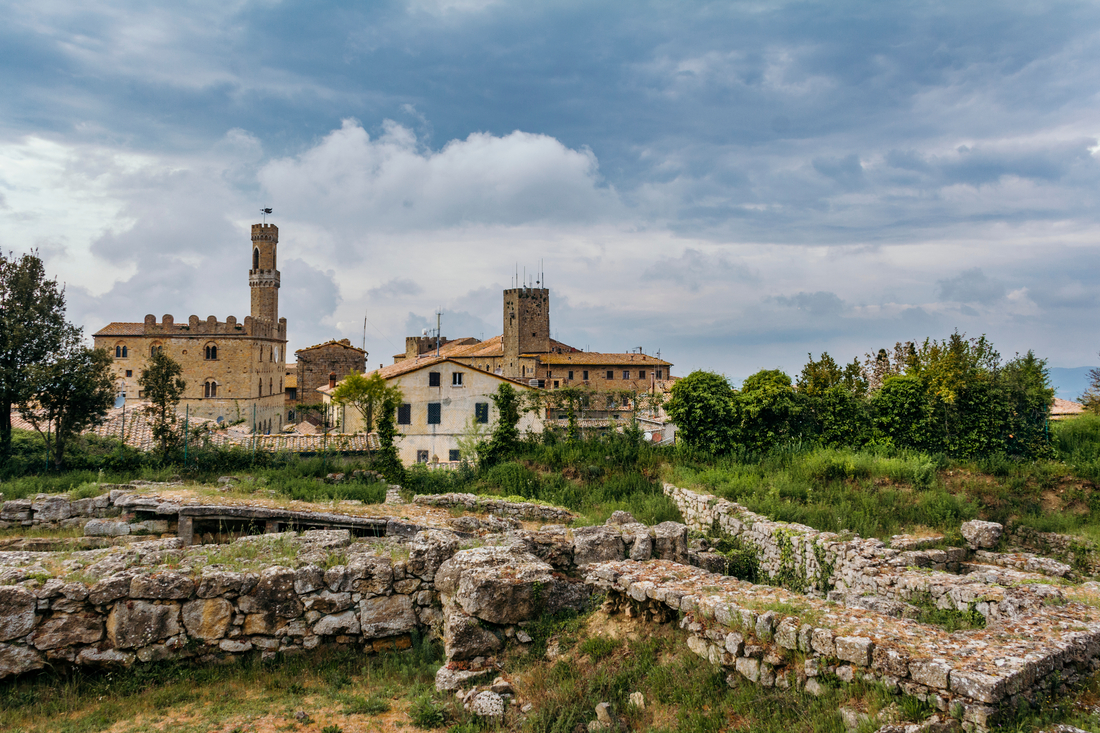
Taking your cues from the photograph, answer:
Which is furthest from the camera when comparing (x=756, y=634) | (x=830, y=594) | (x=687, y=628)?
(x=830, y=594)

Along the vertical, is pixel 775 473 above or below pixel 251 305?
below

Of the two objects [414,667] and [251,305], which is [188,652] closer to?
[414,667]

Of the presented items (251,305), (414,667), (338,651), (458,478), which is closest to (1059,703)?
(414,667)

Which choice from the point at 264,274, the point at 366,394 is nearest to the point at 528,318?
the point at 264,274

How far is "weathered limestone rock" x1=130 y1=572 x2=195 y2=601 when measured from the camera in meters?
7.32

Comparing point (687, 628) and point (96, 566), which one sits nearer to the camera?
point (687, 628)

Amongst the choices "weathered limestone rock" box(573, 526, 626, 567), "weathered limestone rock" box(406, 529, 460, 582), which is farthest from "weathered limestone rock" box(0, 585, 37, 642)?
"weathered limestone rock" box(573, 526, 626, 567)

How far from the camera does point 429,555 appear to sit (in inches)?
325

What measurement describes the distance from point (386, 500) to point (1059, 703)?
1485 centimetres

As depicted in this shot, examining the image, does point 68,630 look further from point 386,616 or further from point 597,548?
point 597,548

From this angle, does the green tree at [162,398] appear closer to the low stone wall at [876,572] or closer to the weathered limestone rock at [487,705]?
the low stone wall at [876,572]

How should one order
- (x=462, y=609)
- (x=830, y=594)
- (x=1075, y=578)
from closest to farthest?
(x=462, y=609)
(x=830, y=594)
(x=1075, y=578)

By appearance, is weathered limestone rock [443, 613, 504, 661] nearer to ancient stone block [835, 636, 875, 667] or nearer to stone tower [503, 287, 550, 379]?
ancient stone block [835, 636, 875, 667]

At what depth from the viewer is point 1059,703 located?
5391 millimetres
